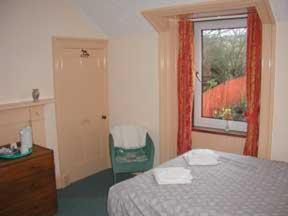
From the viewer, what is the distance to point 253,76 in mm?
3672

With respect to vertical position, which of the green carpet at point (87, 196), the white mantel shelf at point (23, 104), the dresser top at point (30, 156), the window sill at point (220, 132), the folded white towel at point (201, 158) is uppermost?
the white mantel shelf at point (23, 104)

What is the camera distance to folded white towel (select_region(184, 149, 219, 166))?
10.4 ft

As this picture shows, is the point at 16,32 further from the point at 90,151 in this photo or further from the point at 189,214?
the point at 189,214

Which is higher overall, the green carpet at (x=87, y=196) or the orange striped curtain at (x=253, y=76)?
the orange striped curtain at (x=253, y=76)

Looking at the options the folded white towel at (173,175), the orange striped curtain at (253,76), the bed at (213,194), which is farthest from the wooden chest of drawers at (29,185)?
the orange striped curtain at (253,76)

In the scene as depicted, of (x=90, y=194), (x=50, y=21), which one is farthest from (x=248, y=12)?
(x=90, y=194)

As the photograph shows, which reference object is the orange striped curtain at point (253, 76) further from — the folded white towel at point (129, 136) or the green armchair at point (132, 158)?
the folded white towel at point (129, 136)

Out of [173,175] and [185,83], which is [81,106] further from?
[173,175]

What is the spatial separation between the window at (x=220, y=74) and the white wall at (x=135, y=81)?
24.9 inches

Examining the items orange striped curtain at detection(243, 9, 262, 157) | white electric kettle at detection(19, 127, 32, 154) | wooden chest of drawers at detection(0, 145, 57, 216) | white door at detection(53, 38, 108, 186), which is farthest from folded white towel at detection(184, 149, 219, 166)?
white door at detection(53, 38, 108, 186)

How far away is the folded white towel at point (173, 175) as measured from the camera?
276cm

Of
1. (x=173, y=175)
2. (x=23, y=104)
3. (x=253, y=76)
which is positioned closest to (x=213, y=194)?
(x=173, y=175)

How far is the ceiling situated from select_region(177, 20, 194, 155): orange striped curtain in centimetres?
46

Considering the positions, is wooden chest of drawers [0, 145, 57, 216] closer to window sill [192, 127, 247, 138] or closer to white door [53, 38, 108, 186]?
white door [53, 38, 108, 186]
